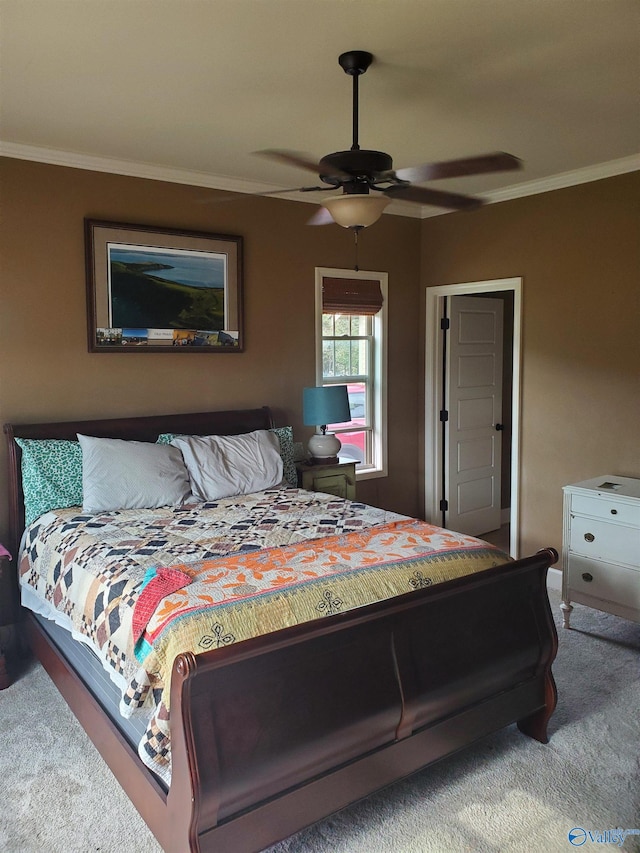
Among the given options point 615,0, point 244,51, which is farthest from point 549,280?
point 244,51

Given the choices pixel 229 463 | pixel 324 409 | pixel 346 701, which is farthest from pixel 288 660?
pixel 324 409

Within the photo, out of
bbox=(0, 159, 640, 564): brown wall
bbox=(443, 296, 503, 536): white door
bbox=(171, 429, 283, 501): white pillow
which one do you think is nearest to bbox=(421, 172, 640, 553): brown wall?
bbox=(0, 159, 640, 564): brown wall

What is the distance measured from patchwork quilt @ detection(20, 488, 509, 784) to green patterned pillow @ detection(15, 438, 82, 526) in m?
0.11

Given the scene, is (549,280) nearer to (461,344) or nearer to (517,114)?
(461,344)

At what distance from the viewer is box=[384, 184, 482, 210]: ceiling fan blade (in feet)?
8.59

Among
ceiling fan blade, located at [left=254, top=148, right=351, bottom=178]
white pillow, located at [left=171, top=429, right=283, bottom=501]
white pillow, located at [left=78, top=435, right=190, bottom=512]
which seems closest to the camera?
ceiling fan blade, located at [left=254, top=148, right=351, bottom=178]

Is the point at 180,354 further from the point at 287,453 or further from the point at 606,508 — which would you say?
the point at 606,508

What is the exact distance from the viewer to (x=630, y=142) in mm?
3594

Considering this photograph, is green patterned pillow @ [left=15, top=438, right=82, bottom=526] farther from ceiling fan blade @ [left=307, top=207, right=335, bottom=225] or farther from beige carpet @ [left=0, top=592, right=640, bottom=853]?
ceiling fan blade @ [left=307, top=207, right=335, bottom=225]

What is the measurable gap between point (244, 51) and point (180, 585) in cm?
195

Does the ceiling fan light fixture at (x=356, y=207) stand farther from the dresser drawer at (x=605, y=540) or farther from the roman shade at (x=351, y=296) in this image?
the roman shade at (x=351, y=296)

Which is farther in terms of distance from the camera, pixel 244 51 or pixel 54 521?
pixel 54 521

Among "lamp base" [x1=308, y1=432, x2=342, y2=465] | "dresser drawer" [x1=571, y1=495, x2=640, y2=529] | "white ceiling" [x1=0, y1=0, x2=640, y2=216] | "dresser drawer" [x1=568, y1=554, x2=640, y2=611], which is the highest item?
"white ceiling" [x1=0, y1=0, x2=640, y2=216]

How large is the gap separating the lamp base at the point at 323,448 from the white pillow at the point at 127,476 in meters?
1.10
